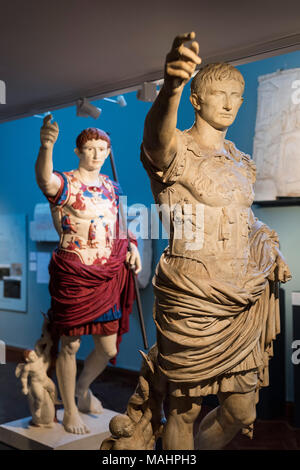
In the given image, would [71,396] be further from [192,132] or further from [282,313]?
[192,132]

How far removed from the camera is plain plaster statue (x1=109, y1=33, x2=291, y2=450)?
2244 mm

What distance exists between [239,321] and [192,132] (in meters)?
0.80

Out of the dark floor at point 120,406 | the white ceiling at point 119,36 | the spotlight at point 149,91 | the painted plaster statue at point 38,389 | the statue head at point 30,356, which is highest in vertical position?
the white ceiling at point 119,36

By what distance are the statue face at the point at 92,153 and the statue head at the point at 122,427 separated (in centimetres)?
170

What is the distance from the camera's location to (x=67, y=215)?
3539 mm

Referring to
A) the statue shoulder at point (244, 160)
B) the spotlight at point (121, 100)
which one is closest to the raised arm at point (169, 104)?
the statue shoulder at point (244, 160)

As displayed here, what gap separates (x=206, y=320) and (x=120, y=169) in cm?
282

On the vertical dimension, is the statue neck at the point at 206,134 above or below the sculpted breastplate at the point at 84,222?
above

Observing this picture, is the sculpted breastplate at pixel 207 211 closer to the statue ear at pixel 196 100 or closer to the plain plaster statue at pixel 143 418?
the statue ear at pixel 196 100

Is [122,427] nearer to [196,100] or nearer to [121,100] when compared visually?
[196,100]

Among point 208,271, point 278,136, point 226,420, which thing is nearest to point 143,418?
point 226,420

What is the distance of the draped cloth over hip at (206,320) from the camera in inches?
88.0

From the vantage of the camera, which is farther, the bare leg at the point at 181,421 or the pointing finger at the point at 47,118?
the pointing finger at the point at 47,118

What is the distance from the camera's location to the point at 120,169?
4.88m
